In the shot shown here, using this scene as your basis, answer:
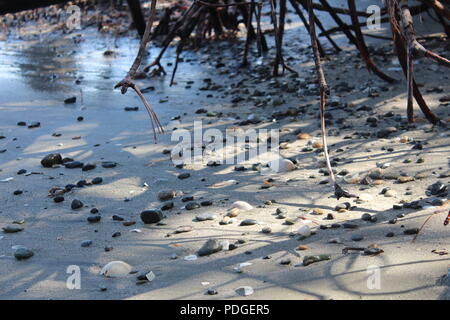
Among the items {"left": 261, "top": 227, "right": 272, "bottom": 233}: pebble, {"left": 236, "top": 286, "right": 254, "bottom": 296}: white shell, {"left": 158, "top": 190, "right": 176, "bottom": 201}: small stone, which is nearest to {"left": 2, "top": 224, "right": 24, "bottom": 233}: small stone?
{"left": 158, "top": 190, "right": 176, "bottom": 201}: small stone

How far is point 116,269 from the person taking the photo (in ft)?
7.50

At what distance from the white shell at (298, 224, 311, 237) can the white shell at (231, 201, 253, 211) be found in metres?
0.43

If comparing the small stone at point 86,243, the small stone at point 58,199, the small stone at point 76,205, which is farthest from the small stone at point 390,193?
the small stone at point 58,199

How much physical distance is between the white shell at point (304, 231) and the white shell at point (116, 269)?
26.0 inches

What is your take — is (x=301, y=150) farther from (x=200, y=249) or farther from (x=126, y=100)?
(x=126, y=100)

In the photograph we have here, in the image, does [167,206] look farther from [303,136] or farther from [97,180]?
[303,136]

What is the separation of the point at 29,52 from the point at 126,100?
303 cm

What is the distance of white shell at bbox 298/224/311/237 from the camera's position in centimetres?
242

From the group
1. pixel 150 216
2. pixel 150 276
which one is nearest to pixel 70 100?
pixel 150 216

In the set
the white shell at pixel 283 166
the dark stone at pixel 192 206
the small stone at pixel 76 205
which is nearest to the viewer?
the dark stone at pixel 192 206

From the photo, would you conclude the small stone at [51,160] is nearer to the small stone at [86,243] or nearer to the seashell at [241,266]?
the small stone at [86,243]

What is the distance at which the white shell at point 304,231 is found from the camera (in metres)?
2.42

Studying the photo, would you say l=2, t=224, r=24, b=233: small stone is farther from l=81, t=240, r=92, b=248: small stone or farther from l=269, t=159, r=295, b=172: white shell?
l=269, t=159, r=295, b=172: white shell
